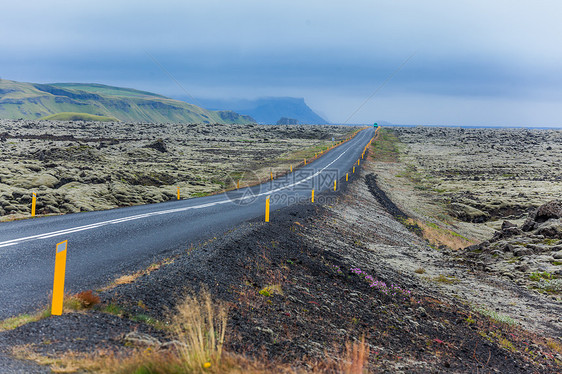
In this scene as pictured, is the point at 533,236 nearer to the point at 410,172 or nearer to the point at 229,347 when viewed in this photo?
the point at 229,347

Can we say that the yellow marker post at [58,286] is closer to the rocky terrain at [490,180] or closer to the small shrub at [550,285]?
the small shrub at [550,285]

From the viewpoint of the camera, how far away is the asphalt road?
7988 mm

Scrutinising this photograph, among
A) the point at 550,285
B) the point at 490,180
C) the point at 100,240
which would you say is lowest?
the point at 550,285

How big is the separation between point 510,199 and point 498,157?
40.7 metres

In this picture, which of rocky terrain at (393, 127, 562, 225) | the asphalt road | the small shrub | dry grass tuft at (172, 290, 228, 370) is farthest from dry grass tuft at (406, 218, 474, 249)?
dry grass tuft at (172, 290, 228, 370)

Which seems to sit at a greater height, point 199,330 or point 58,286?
point 199,330

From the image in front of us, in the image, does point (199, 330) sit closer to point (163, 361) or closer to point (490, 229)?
point (163, 361)

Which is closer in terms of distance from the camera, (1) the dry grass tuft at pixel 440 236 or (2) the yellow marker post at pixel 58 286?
(2) the yellow marker post at pixel 58 286

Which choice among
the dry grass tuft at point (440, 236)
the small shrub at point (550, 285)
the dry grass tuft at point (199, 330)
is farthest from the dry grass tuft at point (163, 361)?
the dry grass tuft at point (440, 236)

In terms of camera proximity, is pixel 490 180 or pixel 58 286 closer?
pixel 58 286

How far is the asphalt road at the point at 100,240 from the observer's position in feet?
26.2

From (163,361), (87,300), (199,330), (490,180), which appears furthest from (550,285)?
(490,180)

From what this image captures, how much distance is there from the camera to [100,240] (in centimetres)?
1196

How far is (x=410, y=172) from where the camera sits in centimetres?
5250
